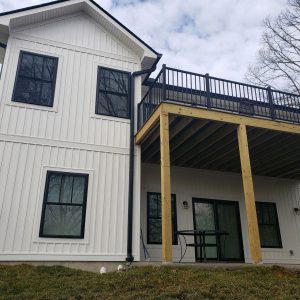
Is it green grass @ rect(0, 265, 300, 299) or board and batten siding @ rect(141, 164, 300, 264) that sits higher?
board and batten siding @ rect(141, 164, 300, 264)

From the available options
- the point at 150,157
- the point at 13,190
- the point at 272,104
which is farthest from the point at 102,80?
the point at 272,104

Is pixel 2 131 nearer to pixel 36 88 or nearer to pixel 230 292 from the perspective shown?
pixel 36 88

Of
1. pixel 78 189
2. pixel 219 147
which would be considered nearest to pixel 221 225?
pixel 219 147

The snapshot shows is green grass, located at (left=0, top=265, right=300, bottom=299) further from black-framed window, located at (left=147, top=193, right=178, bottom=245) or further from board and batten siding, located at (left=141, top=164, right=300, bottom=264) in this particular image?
board and batten siding, located at (left=141, top=164, right=300, bottom=264)

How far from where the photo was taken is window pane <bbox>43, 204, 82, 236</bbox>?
23.5 ft

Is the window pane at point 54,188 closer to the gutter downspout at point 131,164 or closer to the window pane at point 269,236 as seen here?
the gutter downspout at point 131,164

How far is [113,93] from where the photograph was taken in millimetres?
8930

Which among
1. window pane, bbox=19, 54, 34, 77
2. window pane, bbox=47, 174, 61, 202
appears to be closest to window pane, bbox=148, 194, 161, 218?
window pane, bbox=47, 174, 61, 202

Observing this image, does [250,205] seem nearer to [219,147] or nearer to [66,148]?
[219,147]

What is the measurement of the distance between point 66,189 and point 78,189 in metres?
0.27

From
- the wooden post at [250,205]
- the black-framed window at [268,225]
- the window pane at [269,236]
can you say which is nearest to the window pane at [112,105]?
the wooden post at [250,205]

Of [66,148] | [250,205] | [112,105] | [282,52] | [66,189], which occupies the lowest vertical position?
[250,205]

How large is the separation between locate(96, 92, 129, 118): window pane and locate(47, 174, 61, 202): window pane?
2.07 metres

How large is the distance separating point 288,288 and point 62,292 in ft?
10.8
